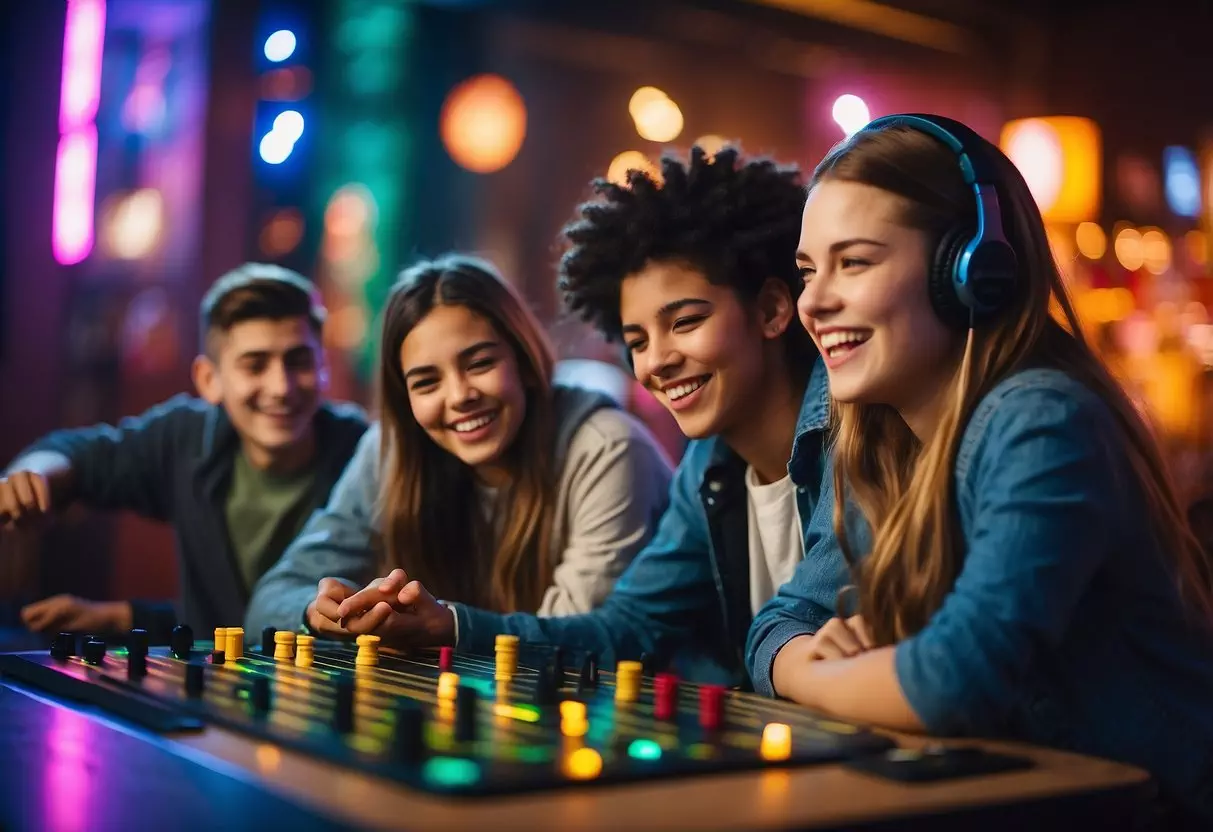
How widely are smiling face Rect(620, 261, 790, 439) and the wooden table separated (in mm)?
926

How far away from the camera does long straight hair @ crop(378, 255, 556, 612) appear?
230 centimetres

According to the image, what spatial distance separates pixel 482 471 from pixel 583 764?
4.96 ft

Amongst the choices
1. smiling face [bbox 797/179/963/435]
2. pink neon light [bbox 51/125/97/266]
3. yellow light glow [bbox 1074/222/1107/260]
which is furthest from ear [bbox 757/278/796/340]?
yellow light glow [bbox 1074/222/1107/260]

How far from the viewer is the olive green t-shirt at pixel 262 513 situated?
115 inches

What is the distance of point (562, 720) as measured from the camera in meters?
1.15

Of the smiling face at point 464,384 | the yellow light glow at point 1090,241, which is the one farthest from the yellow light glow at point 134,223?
the yellow light glow at point 1090,241

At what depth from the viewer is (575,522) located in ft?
7.50

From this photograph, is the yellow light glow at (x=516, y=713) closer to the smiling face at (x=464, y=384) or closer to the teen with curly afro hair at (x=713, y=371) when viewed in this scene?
the teen with curly afro hair at (x=713, y=371)

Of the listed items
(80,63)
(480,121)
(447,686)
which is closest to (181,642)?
(447,686)

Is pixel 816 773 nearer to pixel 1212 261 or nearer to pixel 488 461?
pixel 488 461

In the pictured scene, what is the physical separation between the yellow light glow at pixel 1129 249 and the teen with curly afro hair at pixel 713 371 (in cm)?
457

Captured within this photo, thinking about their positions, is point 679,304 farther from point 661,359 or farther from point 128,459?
point 128,459

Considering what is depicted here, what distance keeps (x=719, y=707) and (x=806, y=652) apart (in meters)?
0.25

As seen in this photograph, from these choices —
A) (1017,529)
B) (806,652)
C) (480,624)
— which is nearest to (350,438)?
Answer: (480,624)
